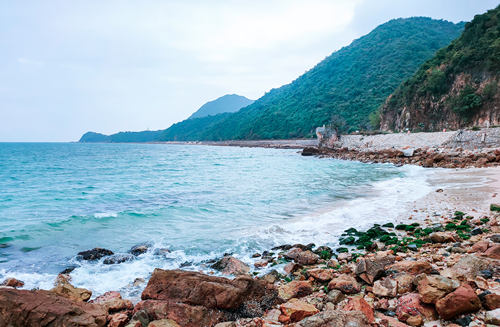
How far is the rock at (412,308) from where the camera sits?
3.18 m

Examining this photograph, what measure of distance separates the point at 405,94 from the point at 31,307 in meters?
55.7

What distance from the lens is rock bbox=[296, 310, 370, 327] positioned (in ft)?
9.42

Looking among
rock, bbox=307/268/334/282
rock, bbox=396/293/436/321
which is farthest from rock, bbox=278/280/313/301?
rock, bbox=396/293/436/321

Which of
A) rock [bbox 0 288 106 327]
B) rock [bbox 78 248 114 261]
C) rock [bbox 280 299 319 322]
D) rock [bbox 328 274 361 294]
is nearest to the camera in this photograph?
rock [bbox 0 288 106 327]

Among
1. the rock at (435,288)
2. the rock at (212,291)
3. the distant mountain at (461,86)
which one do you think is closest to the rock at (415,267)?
the rock at (435,288)

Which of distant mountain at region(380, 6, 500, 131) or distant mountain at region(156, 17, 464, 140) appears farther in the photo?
distant mountain at region(156, 17, 464, 140)

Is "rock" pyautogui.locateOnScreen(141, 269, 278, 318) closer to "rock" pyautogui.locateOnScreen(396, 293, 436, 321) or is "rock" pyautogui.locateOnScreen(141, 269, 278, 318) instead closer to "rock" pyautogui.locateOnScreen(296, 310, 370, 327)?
"rock" pyautogui.locateOnScreen(296, 310, 370, 327)

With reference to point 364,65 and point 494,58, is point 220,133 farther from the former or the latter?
point 494,58

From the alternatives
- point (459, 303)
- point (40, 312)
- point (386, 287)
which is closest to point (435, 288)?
point (459, 303)

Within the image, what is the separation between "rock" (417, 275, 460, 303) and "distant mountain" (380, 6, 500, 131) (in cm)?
3841

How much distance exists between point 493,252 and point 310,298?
125 inches

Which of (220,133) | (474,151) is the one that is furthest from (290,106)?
(474,151)

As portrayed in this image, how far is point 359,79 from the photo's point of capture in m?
99.4

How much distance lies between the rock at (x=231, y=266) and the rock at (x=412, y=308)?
118 inches
